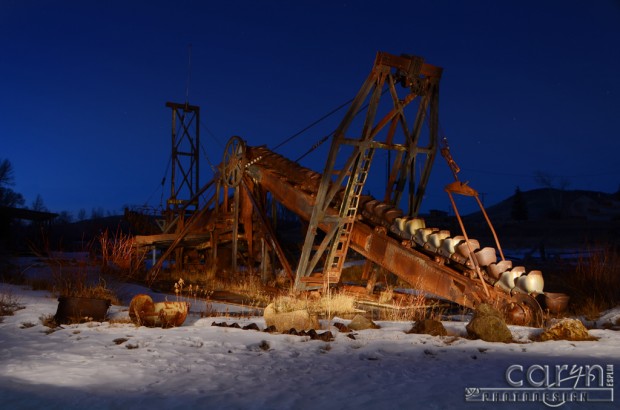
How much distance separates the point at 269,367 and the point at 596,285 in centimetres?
816

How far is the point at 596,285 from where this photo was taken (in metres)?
10.8

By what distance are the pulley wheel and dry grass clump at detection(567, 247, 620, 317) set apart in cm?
994

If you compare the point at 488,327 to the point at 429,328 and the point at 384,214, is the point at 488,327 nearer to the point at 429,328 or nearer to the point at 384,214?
the point at 429,328

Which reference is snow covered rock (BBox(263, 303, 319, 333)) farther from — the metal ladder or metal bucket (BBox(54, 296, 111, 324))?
the metal ladder

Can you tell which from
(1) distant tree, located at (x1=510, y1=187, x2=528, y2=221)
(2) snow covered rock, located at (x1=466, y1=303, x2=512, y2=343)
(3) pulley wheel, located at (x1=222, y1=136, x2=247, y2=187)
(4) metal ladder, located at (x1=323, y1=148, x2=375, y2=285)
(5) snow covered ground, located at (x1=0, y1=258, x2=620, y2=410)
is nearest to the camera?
(5) snow covered ground, located at (x1=0, y1=258, x2=620, y2=410)

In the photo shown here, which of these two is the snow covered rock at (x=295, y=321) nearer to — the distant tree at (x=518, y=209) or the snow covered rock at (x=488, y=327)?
the snow covered rock at (x=488, y=327)

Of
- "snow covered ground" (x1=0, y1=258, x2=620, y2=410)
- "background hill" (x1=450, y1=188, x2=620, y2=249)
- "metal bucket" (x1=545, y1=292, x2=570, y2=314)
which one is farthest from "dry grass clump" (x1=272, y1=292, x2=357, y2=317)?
"background hill" (x1=450, y1=188, x2=620, y2=249)

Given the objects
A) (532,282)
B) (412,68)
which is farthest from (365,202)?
(532,282)

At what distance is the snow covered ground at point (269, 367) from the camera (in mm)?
4402

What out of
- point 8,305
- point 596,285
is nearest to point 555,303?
point 596,285

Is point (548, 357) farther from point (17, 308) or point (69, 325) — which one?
point (17, 308)

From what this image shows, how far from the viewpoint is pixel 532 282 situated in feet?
28.5

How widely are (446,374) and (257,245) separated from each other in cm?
1323

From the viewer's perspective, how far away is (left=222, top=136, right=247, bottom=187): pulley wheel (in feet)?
55.6
